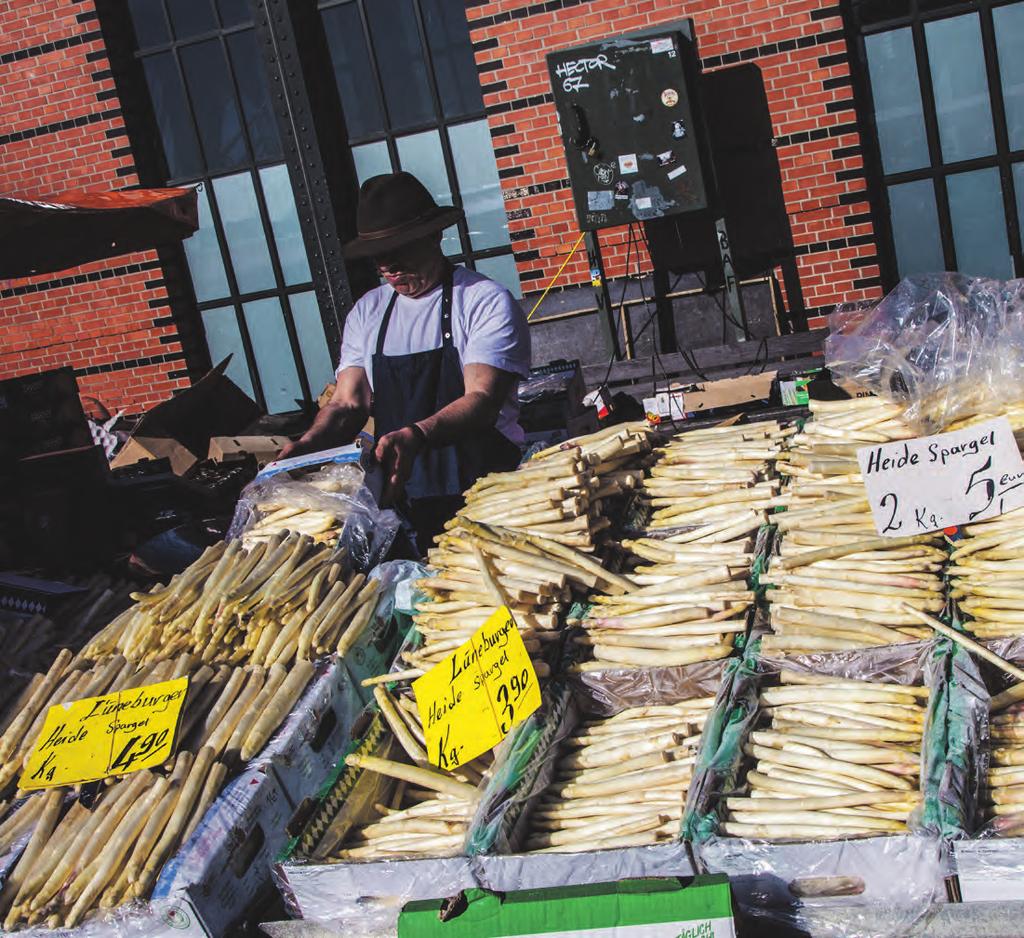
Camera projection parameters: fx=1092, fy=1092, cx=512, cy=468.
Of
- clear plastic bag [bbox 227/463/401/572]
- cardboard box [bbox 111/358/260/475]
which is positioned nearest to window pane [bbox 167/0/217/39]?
cardboard box [bbox 111/358/260/475]

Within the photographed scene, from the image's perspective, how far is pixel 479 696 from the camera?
291 centimetres

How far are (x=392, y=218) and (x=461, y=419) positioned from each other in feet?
2.93

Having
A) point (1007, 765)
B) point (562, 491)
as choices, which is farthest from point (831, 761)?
point (562, 491)

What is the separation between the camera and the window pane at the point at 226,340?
37.1 ft

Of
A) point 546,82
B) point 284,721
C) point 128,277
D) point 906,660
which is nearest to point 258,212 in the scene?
point 128,277

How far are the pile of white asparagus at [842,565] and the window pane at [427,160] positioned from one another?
708 cm

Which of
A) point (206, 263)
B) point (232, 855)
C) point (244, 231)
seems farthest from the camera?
point (206, 263)

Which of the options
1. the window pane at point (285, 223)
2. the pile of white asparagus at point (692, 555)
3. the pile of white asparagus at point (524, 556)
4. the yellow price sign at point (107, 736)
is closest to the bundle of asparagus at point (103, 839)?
the yellow price sign at point (107, 736)

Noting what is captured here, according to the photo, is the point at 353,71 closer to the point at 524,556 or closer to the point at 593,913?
the point at 524,556

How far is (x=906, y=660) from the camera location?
2959 mm

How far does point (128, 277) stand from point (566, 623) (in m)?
8.86

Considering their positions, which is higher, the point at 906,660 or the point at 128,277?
the point at 128,277

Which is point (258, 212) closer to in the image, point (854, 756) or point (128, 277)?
point (128, 277)

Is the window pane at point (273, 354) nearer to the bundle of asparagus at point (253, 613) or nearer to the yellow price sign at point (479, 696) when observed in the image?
the bundle of asparagus at point (253, 613)
